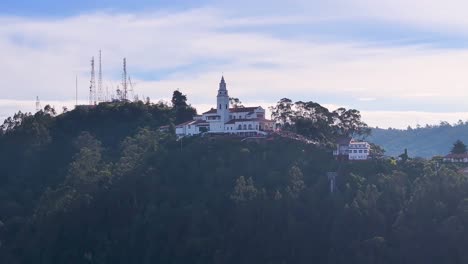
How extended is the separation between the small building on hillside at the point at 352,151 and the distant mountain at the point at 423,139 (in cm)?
8233

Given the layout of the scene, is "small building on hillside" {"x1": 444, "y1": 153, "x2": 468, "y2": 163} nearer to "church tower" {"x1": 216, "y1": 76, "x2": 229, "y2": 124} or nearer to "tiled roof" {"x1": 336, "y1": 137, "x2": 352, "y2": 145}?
"tiled roof" {"x1": 336, "y1": 137, "x2": 352, "y2": 145}

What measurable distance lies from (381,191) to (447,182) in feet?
14.5

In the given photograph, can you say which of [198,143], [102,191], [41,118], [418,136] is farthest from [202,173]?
[418,136]

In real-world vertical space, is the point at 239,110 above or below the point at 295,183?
above

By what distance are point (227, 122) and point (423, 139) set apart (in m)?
98.7

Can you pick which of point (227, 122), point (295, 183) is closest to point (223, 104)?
point (227, 122)

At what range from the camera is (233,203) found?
5719cm

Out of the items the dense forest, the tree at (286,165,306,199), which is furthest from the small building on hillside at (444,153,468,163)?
the tree at (286,165,306,199)

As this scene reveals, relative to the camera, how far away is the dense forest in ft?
174

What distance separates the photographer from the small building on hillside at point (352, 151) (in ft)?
200

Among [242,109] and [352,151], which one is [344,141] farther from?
[242,109]

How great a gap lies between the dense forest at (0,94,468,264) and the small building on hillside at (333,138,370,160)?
0.99m

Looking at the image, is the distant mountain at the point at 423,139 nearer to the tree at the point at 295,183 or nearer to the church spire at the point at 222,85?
the church spire at the point at 222,85

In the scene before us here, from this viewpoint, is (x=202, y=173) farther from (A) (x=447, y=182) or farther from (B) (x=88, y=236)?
(A) (x=447, y=182)
